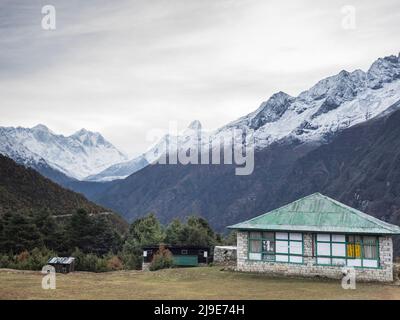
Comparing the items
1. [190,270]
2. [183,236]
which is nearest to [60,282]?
[190,270]

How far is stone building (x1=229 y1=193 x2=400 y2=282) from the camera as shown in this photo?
30.5 m

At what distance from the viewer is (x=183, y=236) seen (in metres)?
66.6

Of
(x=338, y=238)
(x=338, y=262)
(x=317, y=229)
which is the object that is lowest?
→ (x=338, y=262)

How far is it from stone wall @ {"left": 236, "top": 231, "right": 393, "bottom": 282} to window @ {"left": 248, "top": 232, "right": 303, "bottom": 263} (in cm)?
29

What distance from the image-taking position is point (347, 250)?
103ft

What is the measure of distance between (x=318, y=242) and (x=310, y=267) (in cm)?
154

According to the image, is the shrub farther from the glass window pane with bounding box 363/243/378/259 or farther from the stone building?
the glass window pane with bounding box 363/243/378/259

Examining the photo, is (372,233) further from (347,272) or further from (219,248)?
(219,248)

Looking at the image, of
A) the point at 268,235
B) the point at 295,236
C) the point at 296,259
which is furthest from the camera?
the point at 268,235

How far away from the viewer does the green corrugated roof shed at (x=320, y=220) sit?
31.0 meters

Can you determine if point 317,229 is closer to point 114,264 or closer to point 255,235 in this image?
point 255,235

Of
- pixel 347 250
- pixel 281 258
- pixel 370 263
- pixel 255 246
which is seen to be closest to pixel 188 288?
pixel 255 246

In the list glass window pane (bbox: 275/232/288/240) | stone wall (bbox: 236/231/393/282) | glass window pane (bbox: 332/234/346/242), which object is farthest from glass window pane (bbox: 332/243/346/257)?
glass window pane (bbox: 275/232/288/240)

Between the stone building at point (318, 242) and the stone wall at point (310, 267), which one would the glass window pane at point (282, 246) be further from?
the stone wall at point (310, 267)
